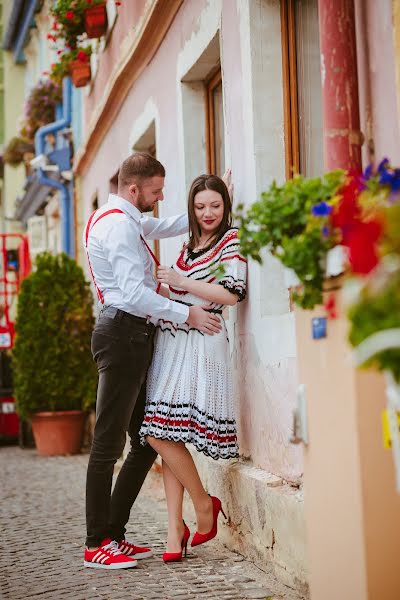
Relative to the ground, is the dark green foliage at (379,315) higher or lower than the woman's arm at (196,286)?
lower

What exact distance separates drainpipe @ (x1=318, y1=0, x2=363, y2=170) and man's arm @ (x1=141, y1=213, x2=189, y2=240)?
1907 mm

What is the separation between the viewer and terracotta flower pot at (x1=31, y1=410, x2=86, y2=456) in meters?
10.4

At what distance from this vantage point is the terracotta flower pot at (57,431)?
10.4 metres

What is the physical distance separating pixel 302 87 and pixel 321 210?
258 cm

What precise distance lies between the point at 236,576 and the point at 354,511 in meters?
1.85

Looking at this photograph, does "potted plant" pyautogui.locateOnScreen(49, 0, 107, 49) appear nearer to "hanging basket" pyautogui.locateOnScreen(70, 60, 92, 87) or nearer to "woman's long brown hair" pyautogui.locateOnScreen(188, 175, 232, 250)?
"hanging basket" pyautogui.locateOnScreen(70, 60, 92, 87)

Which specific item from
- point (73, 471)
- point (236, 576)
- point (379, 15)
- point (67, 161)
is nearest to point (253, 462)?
point (236, 576)

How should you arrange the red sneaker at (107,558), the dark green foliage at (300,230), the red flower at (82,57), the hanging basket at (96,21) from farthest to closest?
the red flower at (82,57) < the hanging basket at (96,21) < the red sneaker at (107,558) < the dark green foliage at (300,230)

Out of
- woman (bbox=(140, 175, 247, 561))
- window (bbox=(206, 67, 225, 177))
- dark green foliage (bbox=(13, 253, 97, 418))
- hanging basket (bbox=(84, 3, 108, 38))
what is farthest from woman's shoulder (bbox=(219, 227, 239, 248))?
hanging basket (bbox=(84, 3, 108, 38))

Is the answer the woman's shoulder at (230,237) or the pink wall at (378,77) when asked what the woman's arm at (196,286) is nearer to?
the woman's shoulder at (230,237)

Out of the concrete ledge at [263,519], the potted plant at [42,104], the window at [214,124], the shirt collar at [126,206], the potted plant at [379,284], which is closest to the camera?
the potted plant at [379,284]

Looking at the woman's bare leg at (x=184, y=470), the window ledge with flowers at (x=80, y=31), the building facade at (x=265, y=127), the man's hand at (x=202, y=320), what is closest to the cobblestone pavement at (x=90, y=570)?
the building facade at (x=265, y=127)

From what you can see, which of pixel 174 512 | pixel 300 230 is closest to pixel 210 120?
pixel 174 512

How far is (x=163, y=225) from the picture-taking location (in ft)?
18.1
